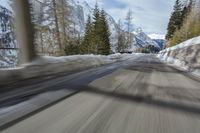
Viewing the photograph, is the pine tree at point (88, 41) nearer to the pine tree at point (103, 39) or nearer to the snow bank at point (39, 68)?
the pine tree at point (103, 39)

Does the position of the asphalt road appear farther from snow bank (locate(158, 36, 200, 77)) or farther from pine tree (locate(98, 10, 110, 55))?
pine tree (locate(98, 10, 110, 55))

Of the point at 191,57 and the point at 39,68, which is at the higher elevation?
the point at 39,68

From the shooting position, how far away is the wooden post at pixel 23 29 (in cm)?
1138

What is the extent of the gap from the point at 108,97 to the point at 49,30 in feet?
98.2

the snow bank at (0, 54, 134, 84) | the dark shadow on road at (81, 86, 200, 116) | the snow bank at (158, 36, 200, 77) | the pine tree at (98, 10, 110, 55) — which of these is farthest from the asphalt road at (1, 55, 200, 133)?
the pine tree at (98, 10, 110, 55)

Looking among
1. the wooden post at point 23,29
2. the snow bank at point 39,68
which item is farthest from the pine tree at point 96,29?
the wooden post at point 23,29

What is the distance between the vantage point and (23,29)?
37.5 ft

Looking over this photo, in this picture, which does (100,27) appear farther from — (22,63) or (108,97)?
(108,97)

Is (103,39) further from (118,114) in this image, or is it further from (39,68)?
(118,114)

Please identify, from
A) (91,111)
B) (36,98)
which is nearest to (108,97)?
(91,111)

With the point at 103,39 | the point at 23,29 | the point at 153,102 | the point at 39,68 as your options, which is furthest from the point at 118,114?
the point at 103,39

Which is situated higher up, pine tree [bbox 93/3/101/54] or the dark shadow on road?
pine tree [bbox 93/3/101/54]

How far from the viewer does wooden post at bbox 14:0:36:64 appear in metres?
11.4

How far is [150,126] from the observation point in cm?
432
